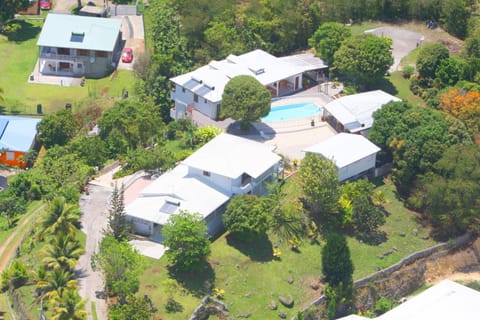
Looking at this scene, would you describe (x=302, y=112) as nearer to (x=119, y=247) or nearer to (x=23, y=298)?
(x=119, y=247)

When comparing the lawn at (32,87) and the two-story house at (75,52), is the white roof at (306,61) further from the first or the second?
the two-story house at (75,52)

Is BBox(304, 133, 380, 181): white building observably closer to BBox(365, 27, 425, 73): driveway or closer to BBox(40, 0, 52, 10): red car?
BBox(365, 27, 425, 73): driveway

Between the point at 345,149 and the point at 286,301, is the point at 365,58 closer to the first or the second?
the point at 345,149

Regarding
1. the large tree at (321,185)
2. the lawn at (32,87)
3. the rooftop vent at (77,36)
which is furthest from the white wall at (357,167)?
the rooftop vent at (77,36)

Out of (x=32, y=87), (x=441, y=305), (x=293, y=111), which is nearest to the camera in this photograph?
(x=441, y=305)

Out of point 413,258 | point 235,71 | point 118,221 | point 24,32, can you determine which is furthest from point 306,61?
point 24,32

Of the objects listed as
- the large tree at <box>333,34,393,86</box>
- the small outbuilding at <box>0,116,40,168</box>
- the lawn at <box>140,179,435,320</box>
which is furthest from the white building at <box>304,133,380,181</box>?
the small outbuilding at <box>0,116,40,168</box>
